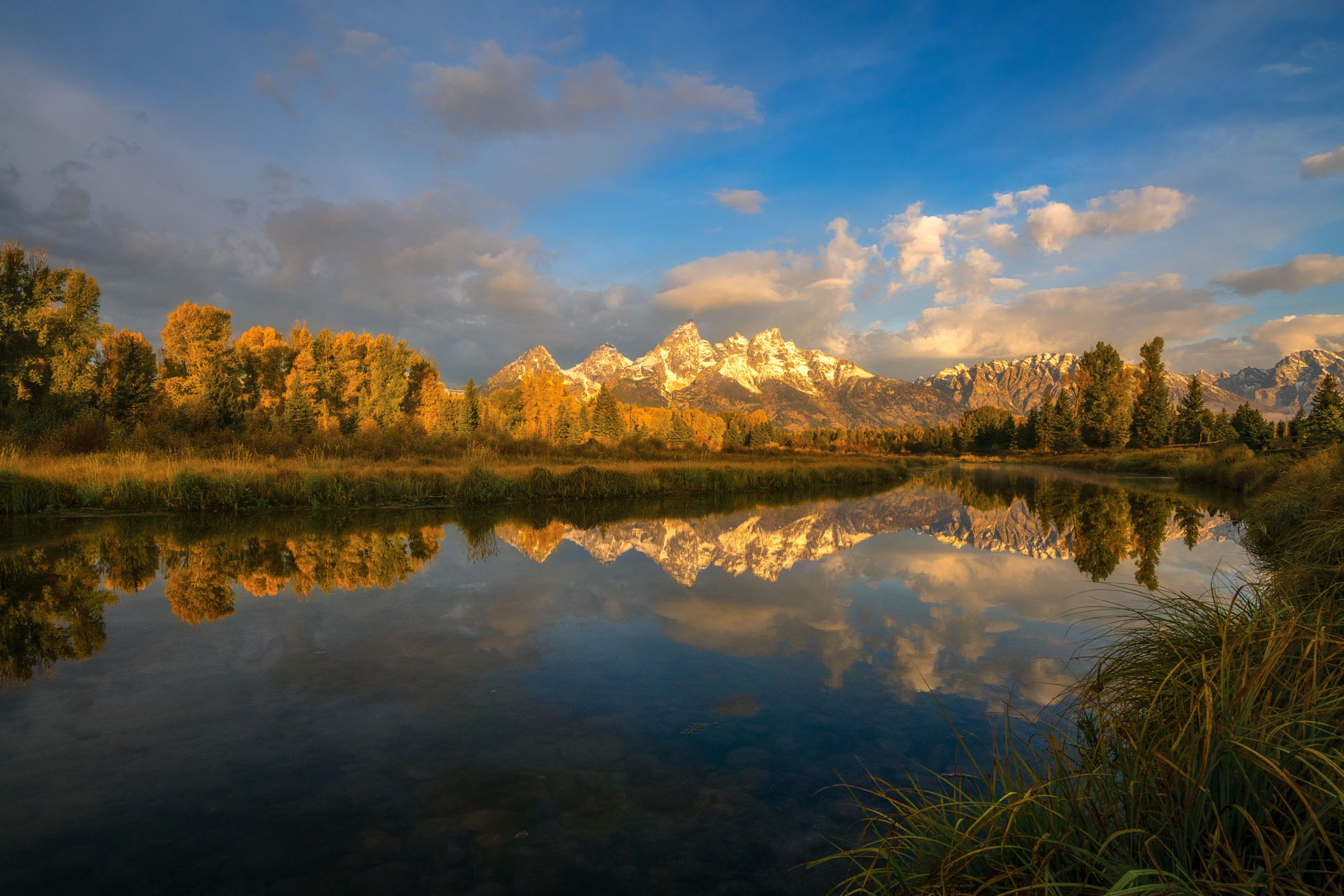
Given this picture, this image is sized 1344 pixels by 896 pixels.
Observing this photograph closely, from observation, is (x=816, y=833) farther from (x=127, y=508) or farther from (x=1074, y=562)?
(x=127, y=508)

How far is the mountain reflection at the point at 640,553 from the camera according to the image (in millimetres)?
7086

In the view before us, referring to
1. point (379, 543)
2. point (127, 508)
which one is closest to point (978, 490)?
point (379, 543)

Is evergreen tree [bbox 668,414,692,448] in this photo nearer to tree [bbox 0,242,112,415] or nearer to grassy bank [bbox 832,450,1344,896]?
tree [bbox 0,242,112,415]

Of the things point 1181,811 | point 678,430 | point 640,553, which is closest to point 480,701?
point 1181,811

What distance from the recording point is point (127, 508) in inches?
616

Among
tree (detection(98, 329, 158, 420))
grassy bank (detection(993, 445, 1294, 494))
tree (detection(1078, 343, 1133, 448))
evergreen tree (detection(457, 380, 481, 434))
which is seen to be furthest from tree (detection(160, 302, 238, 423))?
tree (detection(1078, 343, 1133, 448))

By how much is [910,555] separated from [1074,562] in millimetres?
3048

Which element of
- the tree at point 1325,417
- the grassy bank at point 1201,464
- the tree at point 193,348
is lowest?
the grassy bank at point 1201,464

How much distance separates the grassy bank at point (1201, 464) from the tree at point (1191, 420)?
913 centimetres

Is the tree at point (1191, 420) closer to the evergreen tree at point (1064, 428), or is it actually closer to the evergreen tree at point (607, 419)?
the evergreen tree at point (1064, 428)

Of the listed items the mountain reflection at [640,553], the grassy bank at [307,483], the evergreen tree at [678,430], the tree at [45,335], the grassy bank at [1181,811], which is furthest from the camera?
the evergreen tree at [678,430]

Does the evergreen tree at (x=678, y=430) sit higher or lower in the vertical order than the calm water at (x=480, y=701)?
higher

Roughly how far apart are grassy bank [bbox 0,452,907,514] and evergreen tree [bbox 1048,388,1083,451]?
6250 cm

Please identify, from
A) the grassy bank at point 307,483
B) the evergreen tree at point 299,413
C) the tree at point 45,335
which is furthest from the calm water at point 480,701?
the evergreen tree at point 299,413
